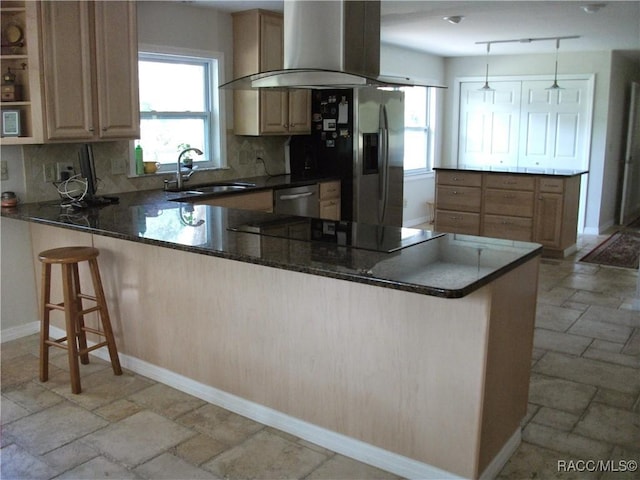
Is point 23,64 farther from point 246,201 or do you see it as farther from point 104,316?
point 246,201

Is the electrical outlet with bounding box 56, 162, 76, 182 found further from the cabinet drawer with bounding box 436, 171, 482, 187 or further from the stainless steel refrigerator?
the cabinet drawer with bounding box 436, 171, 482, 187

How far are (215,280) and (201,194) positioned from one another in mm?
1571

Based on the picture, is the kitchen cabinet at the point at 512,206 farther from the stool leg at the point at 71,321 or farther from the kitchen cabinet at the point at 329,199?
the stool leg at the point at 71,321

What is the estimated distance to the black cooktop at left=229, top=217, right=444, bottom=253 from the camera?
2.61 m

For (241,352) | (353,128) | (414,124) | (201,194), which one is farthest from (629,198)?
(241,352)

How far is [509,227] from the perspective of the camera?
6348mm

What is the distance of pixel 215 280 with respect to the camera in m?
2.89

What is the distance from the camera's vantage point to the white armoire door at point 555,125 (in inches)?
303

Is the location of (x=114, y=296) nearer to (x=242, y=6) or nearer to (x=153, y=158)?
(x=153, y=158)

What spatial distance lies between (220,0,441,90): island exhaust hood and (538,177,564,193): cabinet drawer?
3.64 meters

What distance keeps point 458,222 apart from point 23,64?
4508mm

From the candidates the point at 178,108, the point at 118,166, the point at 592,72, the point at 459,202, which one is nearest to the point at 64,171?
the point at 118,166

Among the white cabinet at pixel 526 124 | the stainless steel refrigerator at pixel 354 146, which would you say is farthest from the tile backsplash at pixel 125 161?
the white cabinet at pixel 526 124

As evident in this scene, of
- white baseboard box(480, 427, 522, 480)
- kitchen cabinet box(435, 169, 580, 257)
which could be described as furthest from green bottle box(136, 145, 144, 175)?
kitchen cabinet box(435, 169, 580, 257)
